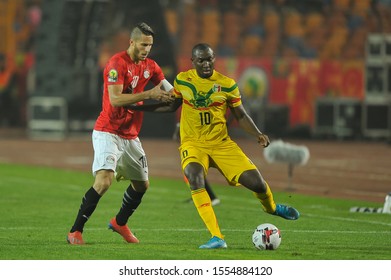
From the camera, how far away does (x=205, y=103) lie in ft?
36.4

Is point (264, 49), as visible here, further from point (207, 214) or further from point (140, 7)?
point (207, 214)

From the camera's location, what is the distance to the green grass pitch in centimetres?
1058

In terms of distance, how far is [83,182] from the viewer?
22016 mm

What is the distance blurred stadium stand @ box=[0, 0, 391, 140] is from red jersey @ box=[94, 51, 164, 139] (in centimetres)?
2706

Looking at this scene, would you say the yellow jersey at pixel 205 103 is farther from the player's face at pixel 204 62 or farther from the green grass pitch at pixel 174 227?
the green grass pitch at pixel 174 227

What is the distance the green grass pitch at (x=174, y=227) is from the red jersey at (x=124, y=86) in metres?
1.24

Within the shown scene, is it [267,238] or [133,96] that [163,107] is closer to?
[133,96]

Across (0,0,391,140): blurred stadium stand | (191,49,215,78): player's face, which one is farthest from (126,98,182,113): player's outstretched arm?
(0,0,391,140): blurred stadium stand

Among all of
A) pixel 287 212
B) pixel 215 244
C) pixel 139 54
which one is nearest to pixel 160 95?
pixel 139 54

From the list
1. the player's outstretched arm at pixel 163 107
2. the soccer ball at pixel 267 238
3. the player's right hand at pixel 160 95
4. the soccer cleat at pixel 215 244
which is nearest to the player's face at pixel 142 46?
the player's right hand at pixel 160 95

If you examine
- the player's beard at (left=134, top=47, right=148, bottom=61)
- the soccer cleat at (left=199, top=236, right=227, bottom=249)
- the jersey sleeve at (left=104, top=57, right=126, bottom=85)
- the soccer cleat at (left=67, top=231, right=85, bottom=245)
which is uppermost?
the player's beard at (left=134, top=47, right=148, bottom=61)

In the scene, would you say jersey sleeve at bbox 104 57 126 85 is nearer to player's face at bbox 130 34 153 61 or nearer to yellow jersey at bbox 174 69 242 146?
player's face at bbox 130 34 153 61

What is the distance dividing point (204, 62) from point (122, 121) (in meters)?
1.17

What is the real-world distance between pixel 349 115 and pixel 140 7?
28.6 ft
